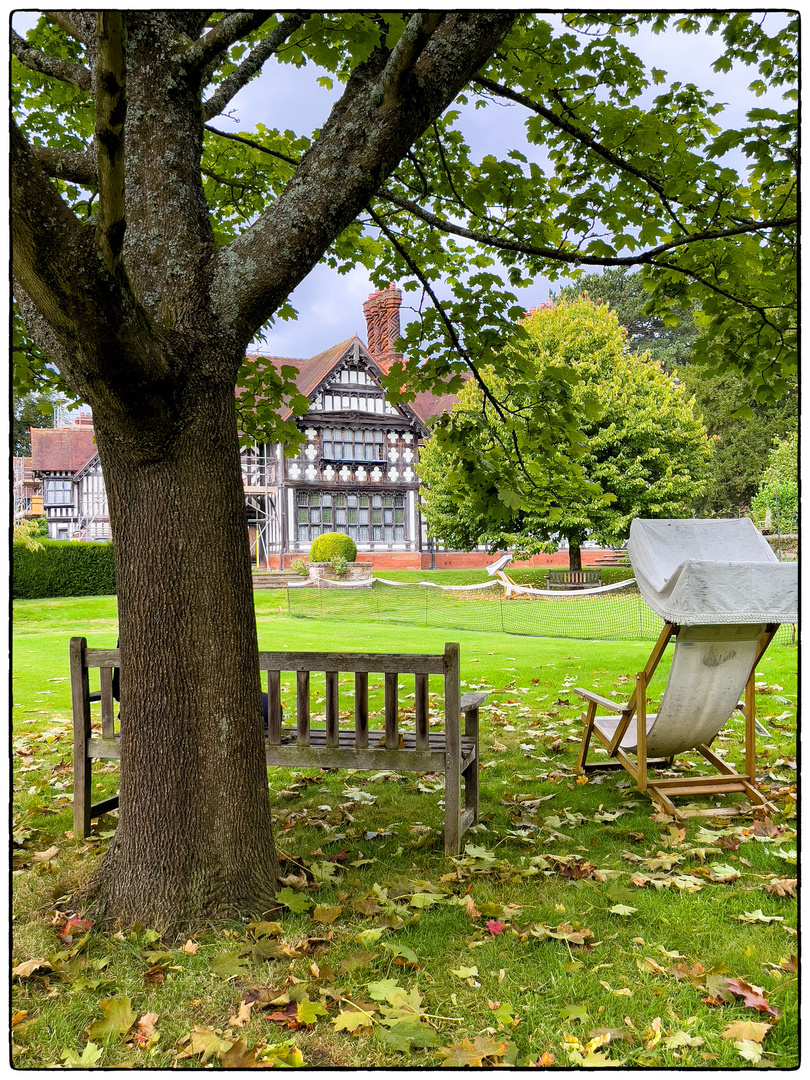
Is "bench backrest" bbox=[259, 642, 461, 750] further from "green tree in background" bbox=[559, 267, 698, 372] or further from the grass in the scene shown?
"green tree in background" bbox=[559, 267, 698, 372]

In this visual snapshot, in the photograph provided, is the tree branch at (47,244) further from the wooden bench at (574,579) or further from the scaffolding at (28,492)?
the scaffolding at (28,492)

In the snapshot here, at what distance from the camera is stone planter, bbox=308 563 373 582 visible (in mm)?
27302

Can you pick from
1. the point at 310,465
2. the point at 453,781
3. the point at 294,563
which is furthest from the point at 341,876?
the point at 310,465

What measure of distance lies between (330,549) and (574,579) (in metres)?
9.05

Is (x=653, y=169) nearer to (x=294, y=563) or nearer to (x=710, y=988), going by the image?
(x=710, y=988)

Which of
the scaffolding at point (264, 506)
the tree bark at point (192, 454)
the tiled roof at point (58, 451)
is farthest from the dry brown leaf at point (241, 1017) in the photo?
the tiled roof at point (58, 451)

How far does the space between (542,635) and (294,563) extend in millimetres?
16252

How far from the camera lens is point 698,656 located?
427 cm

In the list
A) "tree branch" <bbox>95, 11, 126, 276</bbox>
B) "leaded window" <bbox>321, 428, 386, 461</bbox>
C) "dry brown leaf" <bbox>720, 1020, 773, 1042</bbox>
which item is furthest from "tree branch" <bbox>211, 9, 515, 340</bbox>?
"leaded window" <bbox>321, 428, 386, 461</bbox>

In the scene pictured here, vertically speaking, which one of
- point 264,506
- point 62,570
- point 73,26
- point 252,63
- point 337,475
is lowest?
point 62,570

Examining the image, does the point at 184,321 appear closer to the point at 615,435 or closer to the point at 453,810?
the point at 453,810

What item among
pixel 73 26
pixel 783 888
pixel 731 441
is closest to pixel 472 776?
pixel 783 888

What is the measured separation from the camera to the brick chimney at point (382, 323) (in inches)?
1371

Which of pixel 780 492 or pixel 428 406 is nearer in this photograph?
pixel 780 492
